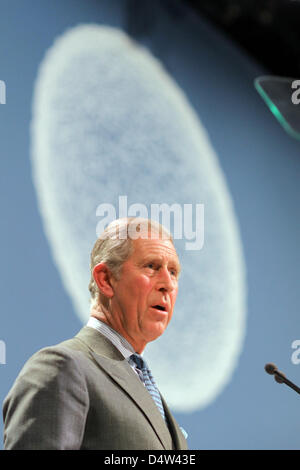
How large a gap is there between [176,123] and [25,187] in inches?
37.3

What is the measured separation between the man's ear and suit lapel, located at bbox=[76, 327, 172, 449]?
0.16 m

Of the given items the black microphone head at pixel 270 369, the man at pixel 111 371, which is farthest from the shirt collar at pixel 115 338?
the black microphone head at pixel 270 369

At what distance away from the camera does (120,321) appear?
5.87ft

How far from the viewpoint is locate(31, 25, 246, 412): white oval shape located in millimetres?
→ 2533

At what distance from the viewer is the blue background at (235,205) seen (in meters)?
2.38

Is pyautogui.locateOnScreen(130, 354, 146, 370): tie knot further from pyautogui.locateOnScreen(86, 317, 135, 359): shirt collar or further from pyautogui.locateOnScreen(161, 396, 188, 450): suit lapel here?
pyautogui.locateOnScreen(161, 396, 188, 450): suit lapel

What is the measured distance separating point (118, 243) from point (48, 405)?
0.56 metres

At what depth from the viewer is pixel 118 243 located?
72.4 inches

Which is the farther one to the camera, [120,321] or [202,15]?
[202,15]

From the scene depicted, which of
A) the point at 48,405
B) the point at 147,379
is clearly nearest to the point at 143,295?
the point at 147,379

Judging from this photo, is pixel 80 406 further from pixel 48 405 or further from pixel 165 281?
pixel 165 281
